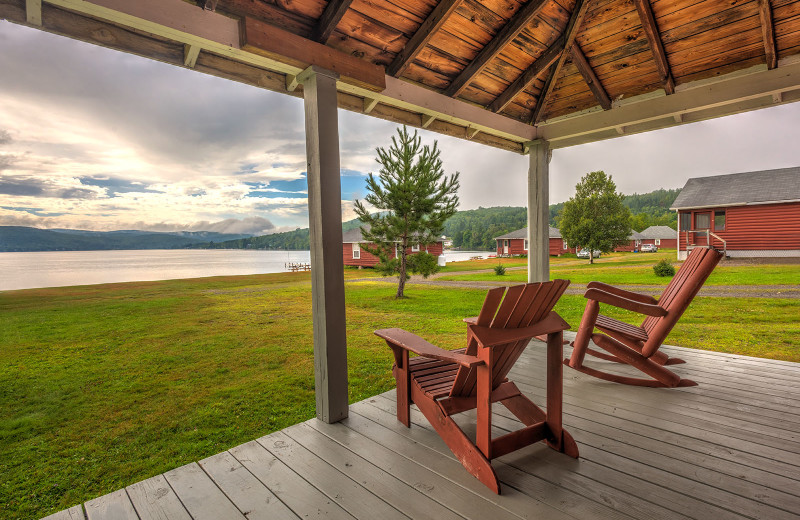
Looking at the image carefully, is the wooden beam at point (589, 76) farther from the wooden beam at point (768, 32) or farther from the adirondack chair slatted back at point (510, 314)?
the adirondack chair slatted back at point (510, 314)

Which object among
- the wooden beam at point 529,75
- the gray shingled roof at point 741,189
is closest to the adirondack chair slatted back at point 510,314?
the wooden beam at point 529,75

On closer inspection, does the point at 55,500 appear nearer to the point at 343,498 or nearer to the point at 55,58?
the point at 343,498

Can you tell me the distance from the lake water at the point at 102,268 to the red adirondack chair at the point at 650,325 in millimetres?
11609

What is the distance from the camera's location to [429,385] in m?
1.90

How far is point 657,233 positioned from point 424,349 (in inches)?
1490

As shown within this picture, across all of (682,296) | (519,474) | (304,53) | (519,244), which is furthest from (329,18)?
(519,244)

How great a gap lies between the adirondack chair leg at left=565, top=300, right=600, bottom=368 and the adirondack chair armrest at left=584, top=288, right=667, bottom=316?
11 centimetres

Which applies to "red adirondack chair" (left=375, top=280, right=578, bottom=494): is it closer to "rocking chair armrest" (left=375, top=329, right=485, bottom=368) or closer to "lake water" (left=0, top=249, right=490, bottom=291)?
"rocking chair armrest" (left=375, top=329, right=485, bottom=368)

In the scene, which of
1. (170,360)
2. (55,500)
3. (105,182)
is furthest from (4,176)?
(55,500)

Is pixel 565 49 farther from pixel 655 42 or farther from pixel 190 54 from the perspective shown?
pixel 190 54

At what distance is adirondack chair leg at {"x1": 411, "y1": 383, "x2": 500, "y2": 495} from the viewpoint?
149 cm

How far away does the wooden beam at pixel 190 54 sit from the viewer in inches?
73.1

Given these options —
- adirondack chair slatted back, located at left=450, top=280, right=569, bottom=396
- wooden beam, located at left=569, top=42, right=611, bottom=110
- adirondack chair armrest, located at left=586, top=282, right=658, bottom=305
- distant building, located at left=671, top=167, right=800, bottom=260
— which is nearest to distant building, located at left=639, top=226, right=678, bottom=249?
distant building, located at left=671, top=167, right=800, bottom=260

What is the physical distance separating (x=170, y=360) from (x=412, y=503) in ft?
19.8
